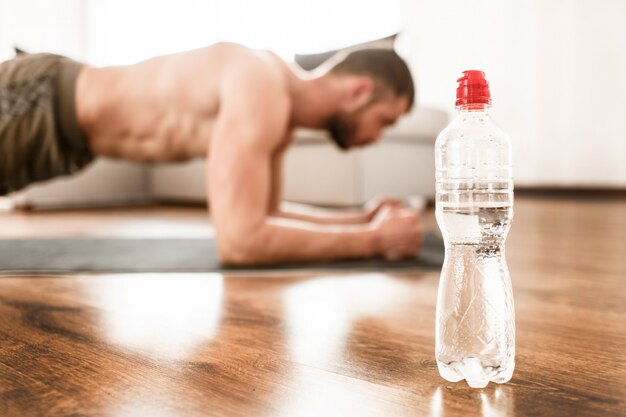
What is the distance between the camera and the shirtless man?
1.27 meters

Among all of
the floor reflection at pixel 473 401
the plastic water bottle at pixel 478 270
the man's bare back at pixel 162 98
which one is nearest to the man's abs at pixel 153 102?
the man's bare back at pixel 162 98

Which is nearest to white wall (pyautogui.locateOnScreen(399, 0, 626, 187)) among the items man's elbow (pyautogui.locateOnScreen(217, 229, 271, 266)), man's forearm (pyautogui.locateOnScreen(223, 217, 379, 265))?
man's forearm (pyautogui.locateOnScreen(223, 217, 379, 265))

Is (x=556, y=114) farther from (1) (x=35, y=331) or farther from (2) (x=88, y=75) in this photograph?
(1) (x=35, y=331)

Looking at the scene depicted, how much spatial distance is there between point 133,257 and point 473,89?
1.21 metres

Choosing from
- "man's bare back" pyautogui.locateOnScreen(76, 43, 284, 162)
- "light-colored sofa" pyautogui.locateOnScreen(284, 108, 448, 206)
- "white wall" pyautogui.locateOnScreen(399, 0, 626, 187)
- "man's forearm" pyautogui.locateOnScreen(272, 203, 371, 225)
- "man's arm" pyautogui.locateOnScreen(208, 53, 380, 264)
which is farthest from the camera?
"white wall" pyautogui.locateOnScreen(399, 0, 626, 187)

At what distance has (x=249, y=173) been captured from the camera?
124cm

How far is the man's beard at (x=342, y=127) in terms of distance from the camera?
1551mm

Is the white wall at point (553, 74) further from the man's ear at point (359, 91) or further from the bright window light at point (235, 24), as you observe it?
the man's ear at point (359, 91)

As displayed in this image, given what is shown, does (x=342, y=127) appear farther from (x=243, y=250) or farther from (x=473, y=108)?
(x=473, y=108)

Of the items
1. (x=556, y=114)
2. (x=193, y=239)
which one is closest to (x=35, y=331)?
(x=193, y=239)

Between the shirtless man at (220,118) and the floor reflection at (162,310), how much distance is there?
0.18 meters

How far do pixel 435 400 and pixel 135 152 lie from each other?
1.14 metres

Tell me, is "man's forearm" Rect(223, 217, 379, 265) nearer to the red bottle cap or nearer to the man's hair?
the man's hair

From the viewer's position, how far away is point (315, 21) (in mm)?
4758
